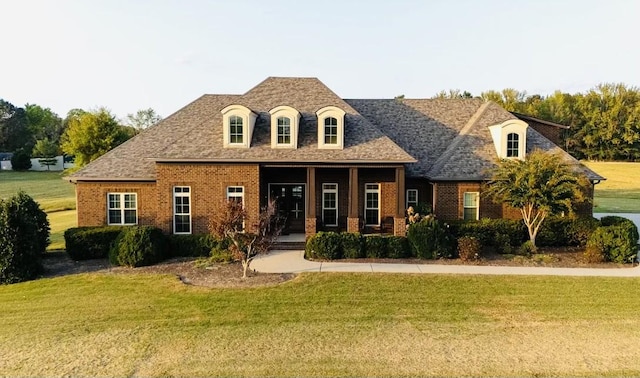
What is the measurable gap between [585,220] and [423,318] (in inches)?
456

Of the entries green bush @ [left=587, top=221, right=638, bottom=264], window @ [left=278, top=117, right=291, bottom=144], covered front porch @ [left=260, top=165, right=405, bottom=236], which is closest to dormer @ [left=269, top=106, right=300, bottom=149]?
window @ [left=278, top=117, right=291, bottom=144]

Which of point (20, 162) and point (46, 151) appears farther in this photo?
point (46, 151)

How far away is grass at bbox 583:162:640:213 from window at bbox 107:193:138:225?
3150 cm

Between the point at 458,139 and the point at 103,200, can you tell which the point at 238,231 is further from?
the point at 458,139

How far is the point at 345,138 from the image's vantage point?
19281 mm

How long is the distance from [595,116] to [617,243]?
60980mm

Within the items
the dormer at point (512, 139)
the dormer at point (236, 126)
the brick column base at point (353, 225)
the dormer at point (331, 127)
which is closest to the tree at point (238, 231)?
the brick column base at point (353, 225)

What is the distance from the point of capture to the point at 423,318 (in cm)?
1100

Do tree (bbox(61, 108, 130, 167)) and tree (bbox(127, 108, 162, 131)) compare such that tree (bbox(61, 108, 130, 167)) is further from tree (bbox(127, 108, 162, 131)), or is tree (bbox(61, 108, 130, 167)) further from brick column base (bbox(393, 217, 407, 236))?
tree (bbox(127, 108, 162, 131))

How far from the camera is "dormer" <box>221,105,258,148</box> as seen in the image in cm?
1841

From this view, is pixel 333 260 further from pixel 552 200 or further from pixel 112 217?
pixel 112 217

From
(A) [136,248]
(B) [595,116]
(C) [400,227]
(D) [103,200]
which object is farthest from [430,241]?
(B) [595,116]

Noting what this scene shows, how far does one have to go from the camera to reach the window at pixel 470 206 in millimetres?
19594

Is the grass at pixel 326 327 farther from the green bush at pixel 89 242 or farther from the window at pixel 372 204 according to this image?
the window at pixel 372 204
